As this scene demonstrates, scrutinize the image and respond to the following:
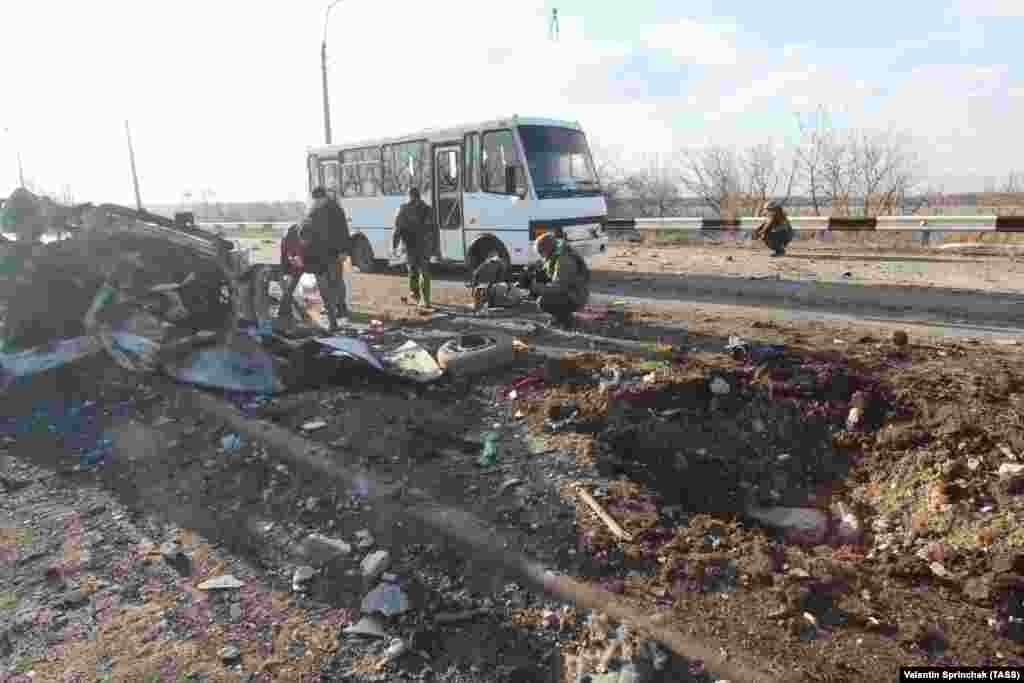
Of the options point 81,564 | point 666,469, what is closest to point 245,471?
point 81,564

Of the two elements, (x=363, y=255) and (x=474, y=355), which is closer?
(x=474, y=355)

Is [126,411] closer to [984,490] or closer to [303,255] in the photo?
[303,255]

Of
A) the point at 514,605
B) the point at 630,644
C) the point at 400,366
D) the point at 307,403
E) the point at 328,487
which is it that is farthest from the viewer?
the point at 400,366

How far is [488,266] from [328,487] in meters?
5.08

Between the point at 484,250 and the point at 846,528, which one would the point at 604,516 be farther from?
the point at 484,250

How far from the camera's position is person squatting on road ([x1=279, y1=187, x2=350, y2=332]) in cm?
750

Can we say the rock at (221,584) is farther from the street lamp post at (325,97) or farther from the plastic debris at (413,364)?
the street lamp post at (325,97)

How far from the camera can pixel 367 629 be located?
9.39 feet

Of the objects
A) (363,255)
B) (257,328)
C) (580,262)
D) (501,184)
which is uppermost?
(501,184)

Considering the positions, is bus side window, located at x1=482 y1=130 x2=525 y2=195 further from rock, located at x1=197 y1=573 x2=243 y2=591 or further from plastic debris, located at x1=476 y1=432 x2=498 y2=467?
rock, located at x1=197 y1=573 x2=243 y2=591

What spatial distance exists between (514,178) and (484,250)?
4.46 ft

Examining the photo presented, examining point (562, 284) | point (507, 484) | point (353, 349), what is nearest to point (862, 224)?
point (562, 284)

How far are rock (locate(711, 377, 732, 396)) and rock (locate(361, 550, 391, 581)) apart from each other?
2.79 meters

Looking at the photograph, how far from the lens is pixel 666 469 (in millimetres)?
4184
